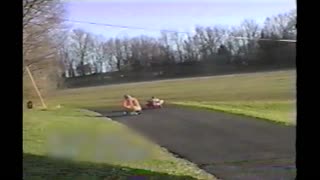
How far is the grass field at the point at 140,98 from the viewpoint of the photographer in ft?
6.77

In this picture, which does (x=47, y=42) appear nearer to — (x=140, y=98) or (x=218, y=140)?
(x=140, y=98)

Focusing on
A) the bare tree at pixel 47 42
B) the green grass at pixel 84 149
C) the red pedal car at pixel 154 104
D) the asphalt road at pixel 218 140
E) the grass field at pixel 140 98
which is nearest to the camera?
the bare tree at pixel 47 42

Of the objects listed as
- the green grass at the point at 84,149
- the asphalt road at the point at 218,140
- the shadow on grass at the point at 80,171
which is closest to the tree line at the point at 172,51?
the green grass at the point at 84,149

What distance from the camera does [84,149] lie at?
79.0 inches

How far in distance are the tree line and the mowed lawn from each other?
8cm

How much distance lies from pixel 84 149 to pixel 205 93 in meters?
0.70

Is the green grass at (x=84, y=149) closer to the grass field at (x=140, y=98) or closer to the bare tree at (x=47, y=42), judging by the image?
the grass field at (x=140, y=98)

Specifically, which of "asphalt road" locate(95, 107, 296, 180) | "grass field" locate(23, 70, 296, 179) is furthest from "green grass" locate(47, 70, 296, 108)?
"asphalt road" locate(95, 107, 296, 180)

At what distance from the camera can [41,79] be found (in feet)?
6.75
